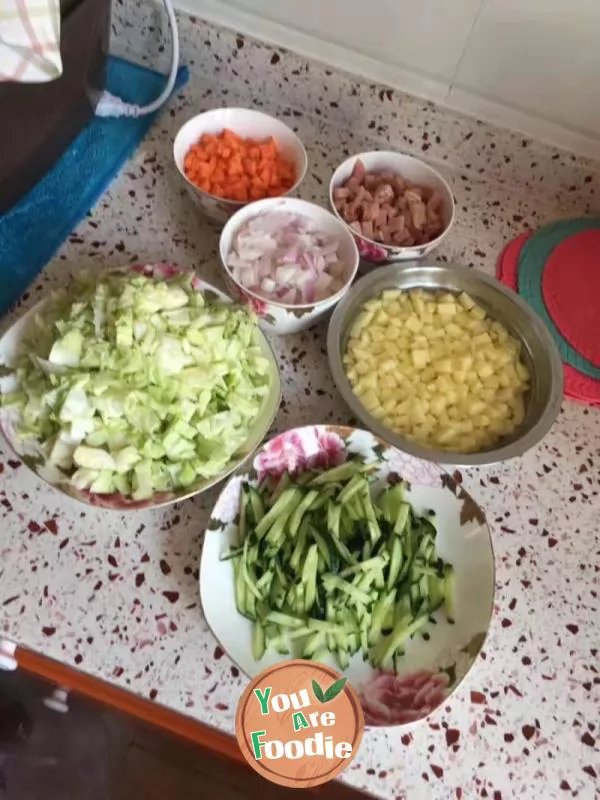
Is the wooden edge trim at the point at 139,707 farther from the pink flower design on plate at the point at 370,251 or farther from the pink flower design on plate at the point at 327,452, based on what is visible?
the pink flower design on plate at the point at 370,251

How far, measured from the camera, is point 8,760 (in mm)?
1018

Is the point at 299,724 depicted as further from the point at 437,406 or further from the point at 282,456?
the point at 437,406

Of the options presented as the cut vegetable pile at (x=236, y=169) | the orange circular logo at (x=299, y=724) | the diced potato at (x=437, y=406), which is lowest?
the orange circular logo at (x=299, y=724)

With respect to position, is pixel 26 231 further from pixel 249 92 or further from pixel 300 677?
pixel 300 677

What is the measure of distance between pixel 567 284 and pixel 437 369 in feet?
0.91

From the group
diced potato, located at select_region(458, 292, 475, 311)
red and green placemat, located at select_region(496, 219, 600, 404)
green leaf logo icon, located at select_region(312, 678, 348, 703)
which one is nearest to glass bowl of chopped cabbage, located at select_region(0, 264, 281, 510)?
green leaf logo icon, located at select_region(312, 678, 348, 703)

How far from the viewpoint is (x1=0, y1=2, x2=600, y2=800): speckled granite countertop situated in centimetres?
68

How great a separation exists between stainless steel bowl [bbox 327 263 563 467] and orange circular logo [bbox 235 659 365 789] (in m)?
0.25

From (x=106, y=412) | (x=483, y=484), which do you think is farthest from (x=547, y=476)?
(x=106, y=412)

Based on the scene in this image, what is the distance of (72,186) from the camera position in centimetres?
95

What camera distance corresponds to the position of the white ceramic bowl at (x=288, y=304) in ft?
2.77

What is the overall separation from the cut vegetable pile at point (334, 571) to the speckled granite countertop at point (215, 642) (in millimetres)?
62

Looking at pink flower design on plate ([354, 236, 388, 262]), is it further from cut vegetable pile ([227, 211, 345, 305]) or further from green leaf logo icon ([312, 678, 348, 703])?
green leaf logo icon ([312, 678, 348, 703])

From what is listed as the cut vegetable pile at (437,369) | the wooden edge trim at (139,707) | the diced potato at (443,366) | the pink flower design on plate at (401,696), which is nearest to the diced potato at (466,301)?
the cut vegetable pile at (437,369)
